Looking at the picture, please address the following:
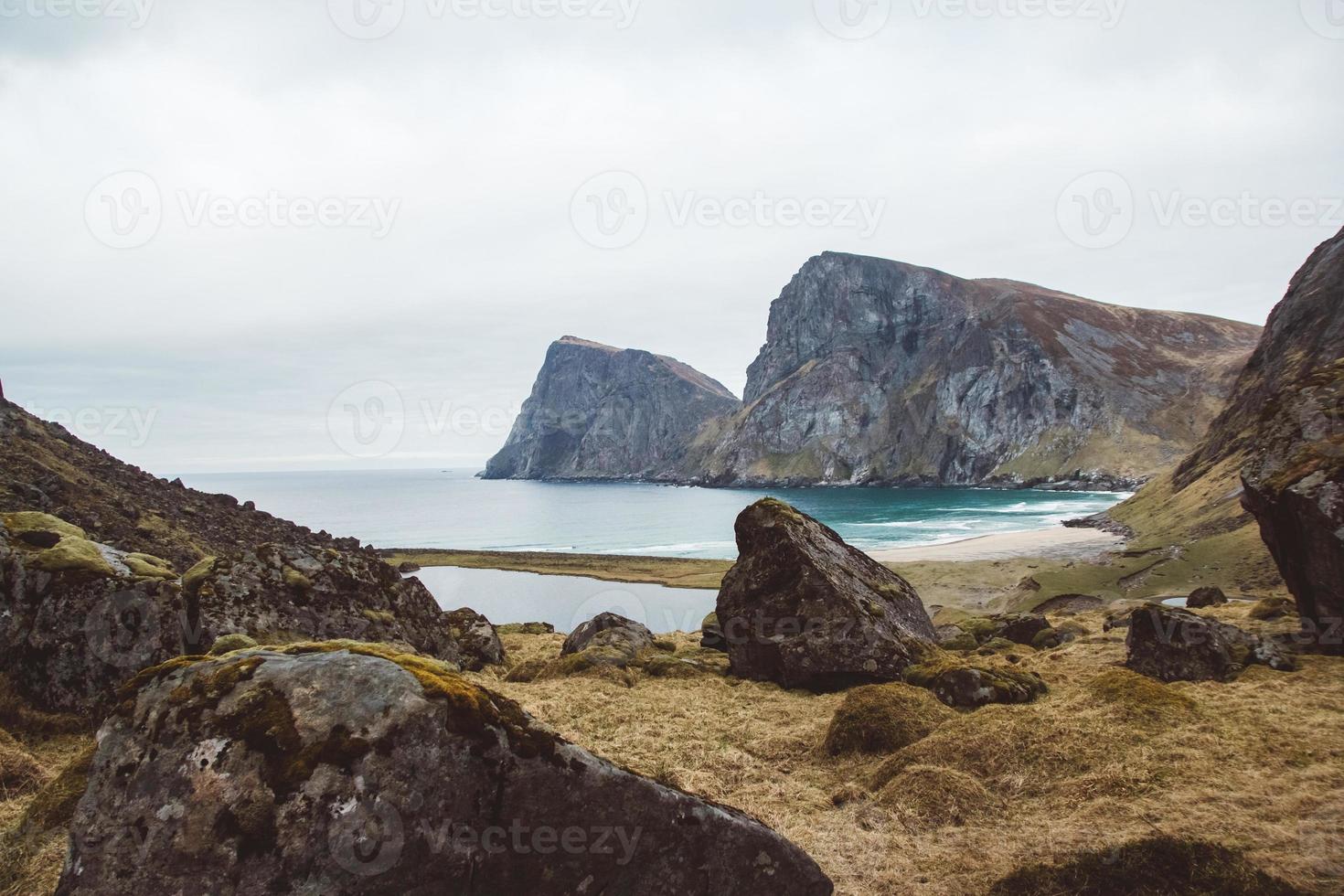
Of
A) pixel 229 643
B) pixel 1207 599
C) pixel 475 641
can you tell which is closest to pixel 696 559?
pixel 1207 599

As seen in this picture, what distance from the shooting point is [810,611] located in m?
18.7

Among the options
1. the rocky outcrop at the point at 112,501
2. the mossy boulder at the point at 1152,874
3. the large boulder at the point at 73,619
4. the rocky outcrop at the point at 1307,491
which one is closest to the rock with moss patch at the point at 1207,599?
the rocky outcrop at the point at 1307,491

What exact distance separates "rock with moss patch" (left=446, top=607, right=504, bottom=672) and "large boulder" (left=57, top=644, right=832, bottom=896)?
659 inches

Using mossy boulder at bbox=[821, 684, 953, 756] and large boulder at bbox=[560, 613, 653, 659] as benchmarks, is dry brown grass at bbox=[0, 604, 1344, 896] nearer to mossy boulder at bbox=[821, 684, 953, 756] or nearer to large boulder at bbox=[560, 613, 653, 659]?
mossy boulder at bbox=[821, 684, 953, 756]

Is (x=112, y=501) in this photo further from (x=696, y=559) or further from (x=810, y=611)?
(x=696, y=559)

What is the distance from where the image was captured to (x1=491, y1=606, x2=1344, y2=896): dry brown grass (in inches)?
318

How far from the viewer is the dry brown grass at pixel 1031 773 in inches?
318

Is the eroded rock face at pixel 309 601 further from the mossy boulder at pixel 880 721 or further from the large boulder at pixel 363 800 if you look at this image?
the mossy boulder at pixel 880 721

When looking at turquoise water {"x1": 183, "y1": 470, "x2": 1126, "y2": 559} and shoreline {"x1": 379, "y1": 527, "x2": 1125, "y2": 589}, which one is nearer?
shoreline {"x1": 379, "y1": 527, "x2": 1125, "y2": 589}

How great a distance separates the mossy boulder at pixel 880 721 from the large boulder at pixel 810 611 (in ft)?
12.3

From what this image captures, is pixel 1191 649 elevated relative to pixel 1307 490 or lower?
lower

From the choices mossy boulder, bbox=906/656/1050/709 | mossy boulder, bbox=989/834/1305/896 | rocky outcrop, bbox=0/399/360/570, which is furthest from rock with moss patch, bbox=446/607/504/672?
mossy boulder, bbox=989/834/1305/896

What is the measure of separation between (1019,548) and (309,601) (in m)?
79.3

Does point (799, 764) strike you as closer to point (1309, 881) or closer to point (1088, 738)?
point (1088, 738)
